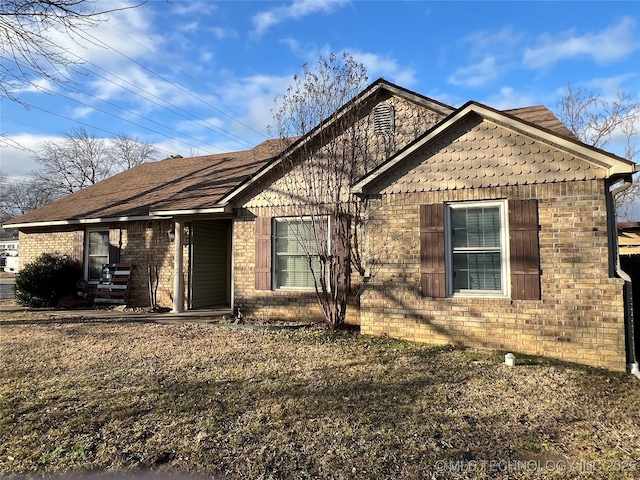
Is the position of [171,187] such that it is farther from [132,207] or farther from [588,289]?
[588,289]

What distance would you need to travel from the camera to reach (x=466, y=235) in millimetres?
7066

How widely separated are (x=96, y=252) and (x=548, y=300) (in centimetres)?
1228

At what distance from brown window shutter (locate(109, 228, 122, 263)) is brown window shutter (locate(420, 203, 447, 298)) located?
9180 mm

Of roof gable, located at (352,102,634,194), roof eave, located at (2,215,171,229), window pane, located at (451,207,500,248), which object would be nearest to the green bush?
roof eave, located at (2,215,171,229)

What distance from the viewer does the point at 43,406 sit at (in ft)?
15.4

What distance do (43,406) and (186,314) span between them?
611cm

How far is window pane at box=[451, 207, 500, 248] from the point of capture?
6.90 m

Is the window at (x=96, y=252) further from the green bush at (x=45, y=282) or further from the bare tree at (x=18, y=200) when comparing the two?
the bare tree at (x=18, y=200)

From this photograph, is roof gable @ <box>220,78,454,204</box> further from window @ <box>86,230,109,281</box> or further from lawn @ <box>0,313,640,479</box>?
window @ <box>86,230,109,281</box>

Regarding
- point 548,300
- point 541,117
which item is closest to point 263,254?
point 548,300

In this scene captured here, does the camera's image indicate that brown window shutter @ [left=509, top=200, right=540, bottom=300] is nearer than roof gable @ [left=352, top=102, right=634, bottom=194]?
No

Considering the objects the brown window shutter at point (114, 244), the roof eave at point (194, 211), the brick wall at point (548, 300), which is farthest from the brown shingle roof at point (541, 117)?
the brown window shutter at point (114, 244)


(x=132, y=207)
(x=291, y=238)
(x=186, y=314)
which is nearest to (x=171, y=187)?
(x=132, y=207)

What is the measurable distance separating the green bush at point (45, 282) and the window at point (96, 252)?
451 mm
